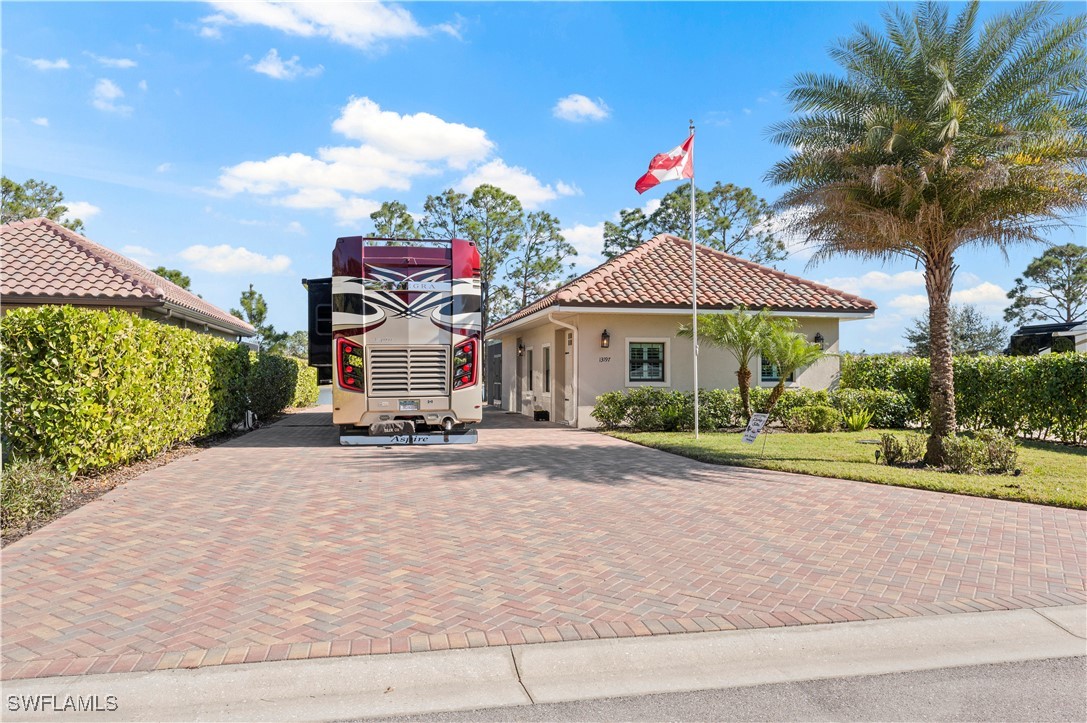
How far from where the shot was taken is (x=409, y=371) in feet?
42.4

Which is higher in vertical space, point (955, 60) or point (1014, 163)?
point (955, 60)

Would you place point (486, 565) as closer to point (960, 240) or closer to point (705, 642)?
point (705, 642)

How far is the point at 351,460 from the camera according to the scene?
1134 cm

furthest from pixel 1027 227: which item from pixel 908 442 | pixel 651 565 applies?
pixel 651 565

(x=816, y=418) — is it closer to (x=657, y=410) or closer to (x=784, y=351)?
(x=784, y=351)

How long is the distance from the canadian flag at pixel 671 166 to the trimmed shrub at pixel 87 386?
29.9 feet

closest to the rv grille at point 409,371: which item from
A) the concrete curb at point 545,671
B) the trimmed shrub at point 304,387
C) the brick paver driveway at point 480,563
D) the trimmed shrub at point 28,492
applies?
the brick paver driveway at point 480,563

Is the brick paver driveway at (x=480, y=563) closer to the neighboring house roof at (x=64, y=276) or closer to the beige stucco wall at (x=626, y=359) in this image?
the neighboring house roof at (x=64, y=276)

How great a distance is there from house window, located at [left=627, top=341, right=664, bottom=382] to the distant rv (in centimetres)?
588

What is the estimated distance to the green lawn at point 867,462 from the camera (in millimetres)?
8805

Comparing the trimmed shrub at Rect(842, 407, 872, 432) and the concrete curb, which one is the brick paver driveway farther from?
the trimmed shrub at Rect(842, 407, 872, 432)

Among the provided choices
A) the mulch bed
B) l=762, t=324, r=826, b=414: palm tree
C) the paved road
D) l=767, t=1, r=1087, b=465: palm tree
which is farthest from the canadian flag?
the paved road

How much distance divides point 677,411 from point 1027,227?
25.4ft

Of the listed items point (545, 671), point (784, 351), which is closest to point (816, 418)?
point (784, 351)
